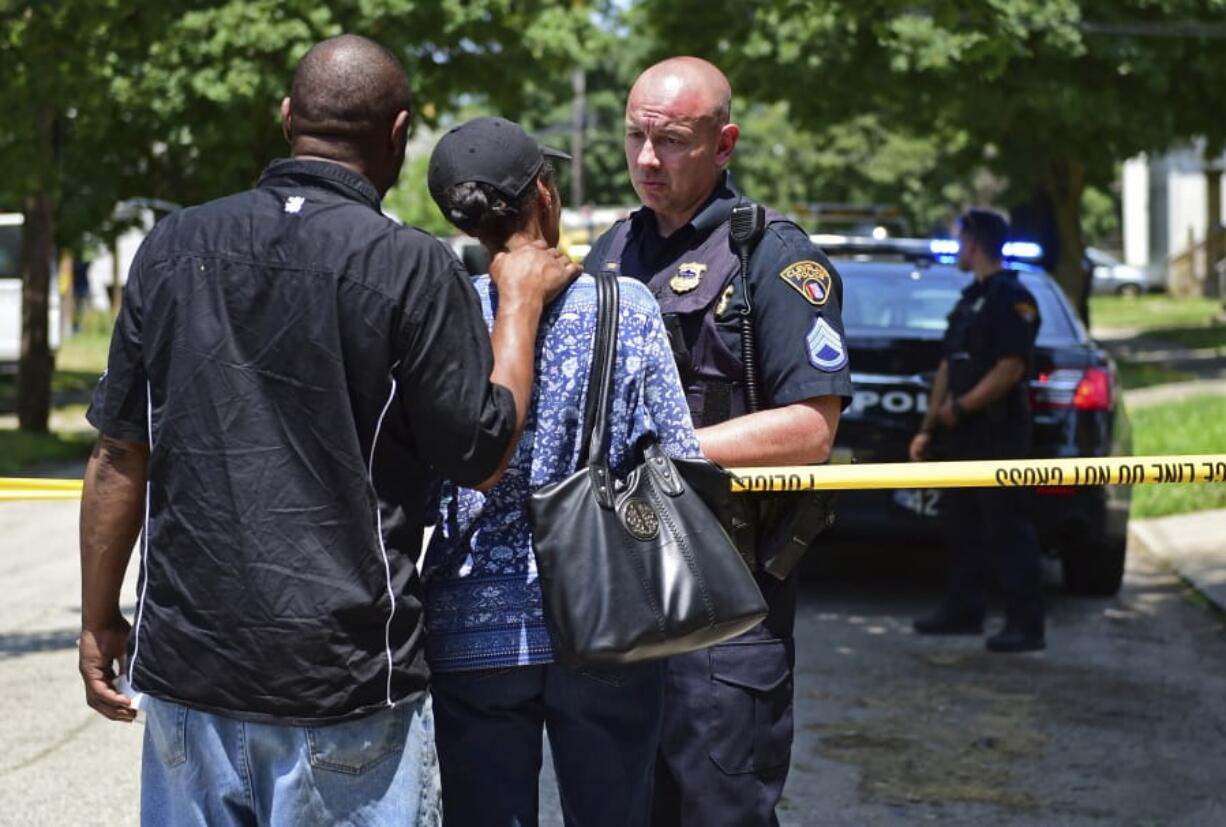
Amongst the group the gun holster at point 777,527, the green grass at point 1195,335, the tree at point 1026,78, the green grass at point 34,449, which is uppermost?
the tree at point 1026,78

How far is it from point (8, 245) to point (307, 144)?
20.8m

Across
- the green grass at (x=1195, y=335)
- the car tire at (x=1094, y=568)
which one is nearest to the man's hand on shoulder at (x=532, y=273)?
the car tire at (x=1094, y=568)

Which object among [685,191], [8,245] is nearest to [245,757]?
[685,191]

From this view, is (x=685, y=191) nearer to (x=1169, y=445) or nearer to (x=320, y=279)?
(x=320, y=279)

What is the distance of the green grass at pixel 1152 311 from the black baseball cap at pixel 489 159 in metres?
32.3

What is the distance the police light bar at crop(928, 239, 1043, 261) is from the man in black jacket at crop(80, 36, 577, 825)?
550 cm

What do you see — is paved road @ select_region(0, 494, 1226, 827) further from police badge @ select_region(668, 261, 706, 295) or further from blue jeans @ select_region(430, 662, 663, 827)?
blue jeans @ select_region(430, 662, 663, 827)

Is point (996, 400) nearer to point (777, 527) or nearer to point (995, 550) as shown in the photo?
point (995, 550)

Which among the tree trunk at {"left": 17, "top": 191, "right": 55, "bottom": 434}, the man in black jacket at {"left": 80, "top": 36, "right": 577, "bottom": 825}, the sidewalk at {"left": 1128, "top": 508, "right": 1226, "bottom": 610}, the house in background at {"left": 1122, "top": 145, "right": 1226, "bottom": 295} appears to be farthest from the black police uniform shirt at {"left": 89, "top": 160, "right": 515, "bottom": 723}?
the house in background at {"left": 1122, "top": 145, "right": 1226, "bottom": 295}

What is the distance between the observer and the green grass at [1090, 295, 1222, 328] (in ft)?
121

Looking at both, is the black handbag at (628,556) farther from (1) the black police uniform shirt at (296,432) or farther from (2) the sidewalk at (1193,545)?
(2) the sidewalk at (1193,545)

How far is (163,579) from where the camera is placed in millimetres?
2838

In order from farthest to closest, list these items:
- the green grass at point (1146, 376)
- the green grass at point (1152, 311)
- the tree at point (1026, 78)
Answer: the green grass at point (1152, 311)
the tree at point (1026, 78)
the green grass at point (1146, 376)

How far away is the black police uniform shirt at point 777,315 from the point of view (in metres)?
3.55
